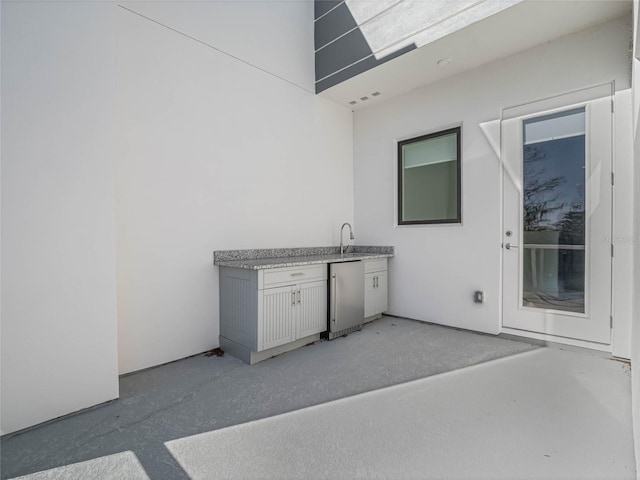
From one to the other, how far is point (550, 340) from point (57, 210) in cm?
415

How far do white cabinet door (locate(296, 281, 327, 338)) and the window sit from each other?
164 cm

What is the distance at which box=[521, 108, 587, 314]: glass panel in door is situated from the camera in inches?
111

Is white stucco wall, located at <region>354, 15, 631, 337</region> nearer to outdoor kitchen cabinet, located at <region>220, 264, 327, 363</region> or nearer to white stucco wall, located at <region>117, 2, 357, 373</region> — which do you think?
white stucco wall, located at <region>117, 2, 357, 373</region>

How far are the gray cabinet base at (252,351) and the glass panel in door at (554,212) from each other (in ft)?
7.72

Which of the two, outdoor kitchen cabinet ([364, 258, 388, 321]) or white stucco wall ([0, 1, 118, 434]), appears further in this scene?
outdoor kitchen cabinet ([364, 258, 388, 321])

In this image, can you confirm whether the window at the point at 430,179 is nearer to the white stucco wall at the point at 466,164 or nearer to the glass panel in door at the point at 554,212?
the white stucco wall at the point at 466,164

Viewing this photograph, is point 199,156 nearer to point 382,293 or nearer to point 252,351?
point 252,351

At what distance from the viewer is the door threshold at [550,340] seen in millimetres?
2697

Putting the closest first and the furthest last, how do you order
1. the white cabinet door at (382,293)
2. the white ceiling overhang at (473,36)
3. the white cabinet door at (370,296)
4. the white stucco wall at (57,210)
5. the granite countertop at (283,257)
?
the white stucco wall at (57,210) < the white ceiling overhang at (473,36) < the granite countertop at (283,257) < the white cabinet door at (370,296) < the white cabinet door at (382,293)

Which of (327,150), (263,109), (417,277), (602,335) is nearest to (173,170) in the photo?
(263,109)

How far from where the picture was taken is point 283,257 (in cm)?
357

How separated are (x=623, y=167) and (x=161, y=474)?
3870mm

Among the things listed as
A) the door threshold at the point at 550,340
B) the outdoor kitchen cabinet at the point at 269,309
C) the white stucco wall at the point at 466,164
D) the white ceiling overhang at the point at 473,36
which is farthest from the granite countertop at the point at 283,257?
the white ceiling overhang at the point at 473,36

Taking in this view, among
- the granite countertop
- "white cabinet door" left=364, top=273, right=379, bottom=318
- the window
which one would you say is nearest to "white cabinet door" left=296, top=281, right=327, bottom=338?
→ the granite countertop
